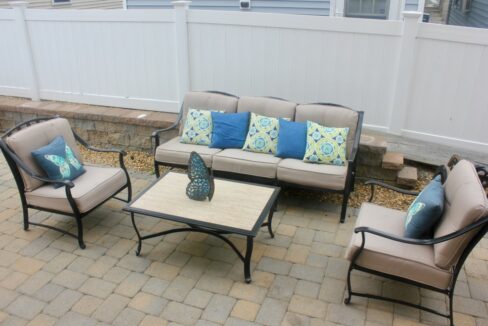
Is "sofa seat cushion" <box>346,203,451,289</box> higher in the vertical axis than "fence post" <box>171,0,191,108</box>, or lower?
lower

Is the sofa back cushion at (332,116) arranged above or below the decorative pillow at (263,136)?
above

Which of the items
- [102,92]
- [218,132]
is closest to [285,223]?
[218,132]

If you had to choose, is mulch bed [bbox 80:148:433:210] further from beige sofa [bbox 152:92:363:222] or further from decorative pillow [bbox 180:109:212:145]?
decorative pillow [bbox 180:109:212:145]

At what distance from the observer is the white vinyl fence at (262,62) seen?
4.38 meters

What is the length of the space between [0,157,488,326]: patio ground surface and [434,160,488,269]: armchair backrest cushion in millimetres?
529

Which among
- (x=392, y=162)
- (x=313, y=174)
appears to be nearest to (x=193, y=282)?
(x=313, y=174)

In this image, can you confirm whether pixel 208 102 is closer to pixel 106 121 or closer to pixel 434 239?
pixel 106 121

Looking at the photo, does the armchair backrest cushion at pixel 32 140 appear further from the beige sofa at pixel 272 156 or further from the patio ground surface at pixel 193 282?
the beige sofa at pixel 272 156

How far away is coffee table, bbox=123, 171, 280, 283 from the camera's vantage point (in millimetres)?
3090

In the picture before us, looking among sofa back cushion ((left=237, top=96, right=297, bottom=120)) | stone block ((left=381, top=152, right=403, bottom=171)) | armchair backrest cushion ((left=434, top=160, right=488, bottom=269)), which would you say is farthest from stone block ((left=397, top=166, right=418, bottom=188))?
armchair backrest cushion ((left=434, top=160, right=488, bottom=269))

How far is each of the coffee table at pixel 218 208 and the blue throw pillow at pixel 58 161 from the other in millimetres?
785

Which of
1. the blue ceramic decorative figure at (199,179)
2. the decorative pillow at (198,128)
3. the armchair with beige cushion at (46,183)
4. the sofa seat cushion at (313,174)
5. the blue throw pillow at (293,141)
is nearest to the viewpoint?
the blue ceramic decorative figure at (199,179)

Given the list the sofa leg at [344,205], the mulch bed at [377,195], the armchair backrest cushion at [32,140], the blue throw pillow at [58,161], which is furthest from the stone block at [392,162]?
the armchair backrest cushion at [32,140]

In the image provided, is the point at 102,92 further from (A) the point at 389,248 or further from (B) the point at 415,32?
(A) the point at 389,248
